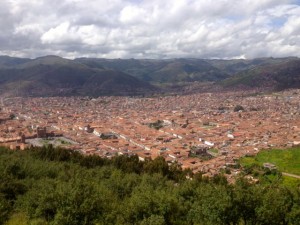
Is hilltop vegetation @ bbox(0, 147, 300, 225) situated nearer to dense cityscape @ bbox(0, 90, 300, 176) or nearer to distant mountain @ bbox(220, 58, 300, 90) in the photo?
dense cityscape @ bbox(0, 90, 300, 176)

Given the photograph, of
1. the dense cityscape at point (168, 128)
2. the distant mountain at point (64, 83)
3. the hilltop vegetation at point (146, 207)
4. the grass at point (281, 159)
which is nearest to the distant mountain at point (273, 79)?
the dense cityscape at point (168, 128)

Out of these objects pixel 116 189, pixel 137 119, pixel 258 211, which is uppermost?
pixel 258 211

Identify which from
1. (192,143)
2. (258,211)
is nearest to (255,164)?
(192,143)

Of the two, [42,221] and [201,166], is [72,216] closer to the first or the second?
[42,221]

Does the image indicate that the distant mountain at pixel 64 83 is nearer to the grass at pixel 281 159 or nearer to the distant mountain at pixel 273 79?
the distant mountain at pixel 273 79

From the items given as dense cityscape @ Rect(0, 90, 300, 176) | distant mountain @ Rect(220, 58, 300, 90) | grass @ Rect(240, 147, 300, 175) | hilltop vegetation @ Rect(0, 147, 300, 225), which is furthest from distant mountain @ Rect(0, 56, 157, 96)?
hilltop vegetation @ Rect(0, 147, 300, 225)

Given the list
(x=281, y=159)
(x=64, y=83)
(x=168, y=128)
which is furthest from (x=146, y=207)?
(x=64, y=83)
